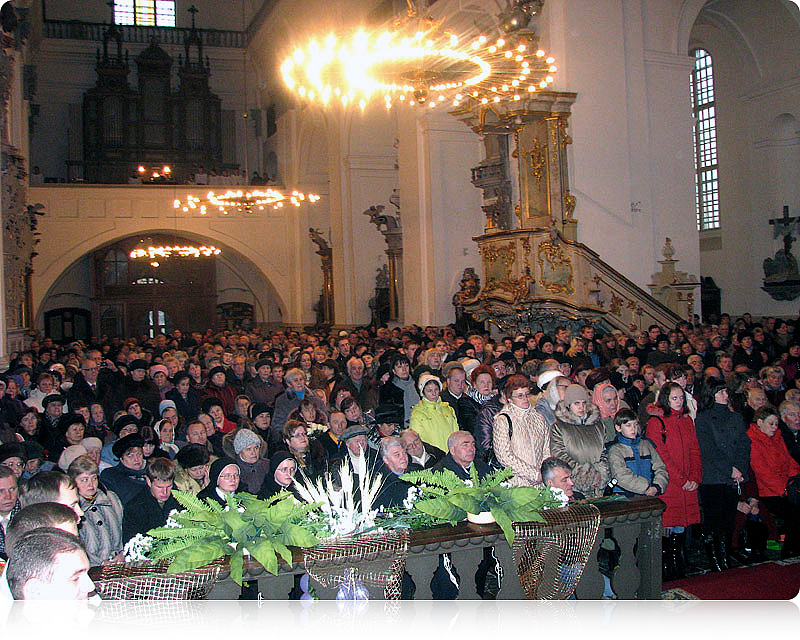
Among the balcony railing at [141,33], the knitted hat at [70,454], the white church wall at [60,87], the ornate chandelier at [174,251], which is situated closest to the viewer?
the knitted hat at [70,454]

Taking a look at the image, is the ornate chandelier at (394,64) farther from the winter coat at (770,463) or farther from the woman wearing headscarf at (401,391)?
the winter coat at (770,463)

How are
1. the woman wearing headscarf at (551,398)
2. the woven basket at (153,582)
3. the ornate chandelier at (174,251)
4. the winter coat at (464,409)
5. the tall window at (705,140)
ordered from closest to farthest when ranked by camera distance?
the woven basket at (153,582) → the woman wearing headscarf at (551,398) → the winter coat at (464,409) → the tall window at (705,140) → the ornate chandelier at (174,251)

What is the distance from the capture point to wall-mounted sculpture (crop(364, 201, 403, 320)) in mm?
20188

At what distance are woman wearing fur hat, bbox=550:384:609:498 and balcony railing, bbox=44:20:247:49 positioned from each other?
29920 millimetres

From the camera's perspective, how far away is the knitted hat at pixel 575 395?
17.5ft

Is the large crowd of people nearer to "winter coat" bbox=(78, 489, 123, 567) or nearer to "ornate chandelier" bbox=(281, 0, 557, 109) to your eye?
"winter coat" bbox=(78, 489, 123, 567)

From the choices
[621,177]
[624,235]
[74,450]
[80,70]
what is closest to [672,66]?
[621,177]

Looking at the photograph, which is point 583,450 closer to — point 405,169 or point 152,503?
point 152,503

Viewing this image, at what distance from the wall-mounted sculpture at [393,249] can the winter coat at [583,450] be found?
14981 mm

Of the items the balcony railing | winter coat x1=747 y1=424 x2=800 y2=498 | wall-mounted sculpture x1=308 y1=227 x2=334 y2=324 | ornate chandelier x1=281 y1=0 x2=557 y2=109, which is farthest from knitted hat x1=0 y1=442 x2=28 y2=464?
the balcony railing

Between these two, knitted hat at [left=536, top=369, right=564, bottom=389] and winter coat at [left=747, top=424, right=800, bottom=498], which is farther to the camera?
knitted hat at [left=536, top=369, right=564, bottom=389]

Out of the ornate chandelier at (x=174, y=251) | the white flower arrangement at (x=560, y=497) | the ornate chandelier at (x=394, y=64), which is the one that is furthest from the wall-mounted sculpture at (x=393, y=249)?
the white flower arrangement at (x=560, y=497)

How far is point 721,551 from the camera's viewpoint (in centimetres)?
604

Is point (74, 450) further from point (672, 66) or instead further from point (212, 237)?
point (212, 237)
